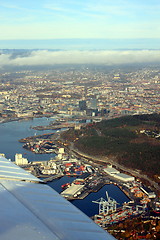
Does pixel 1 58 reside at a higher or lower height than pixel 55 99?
higher

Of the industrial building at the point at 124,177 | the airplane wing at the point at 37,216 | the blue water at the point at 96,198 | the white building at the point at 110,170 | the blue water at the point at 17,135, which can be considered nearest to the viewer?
the airplane wing at the point at 37,216

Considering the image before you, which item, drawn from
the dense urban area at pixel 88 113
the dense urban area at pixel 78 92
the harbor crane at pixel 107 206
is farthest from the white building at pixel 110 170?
the dense urban area at pixel 78 92

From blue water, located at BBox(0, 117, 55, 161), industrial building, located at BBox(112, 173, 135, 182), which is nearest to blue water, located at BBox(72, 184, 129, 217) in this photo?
industrial building, located at BBox(112, 173, 135, 182)

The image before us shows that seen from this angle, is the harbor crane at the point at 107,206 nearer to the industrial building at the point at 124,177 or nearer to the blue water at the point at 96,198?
the blue water at the point at 96,198

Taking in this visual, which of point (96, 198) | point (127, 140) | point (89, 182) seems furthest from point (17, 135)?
point (96, 198)

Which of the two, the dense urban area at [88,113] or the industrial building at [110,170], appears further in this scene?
the industrial building at [110,170]

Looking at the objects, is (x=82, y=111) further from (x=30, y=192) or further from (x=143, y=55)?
(x=143, y=55)

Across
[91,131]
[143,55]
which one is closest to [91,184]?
[91,131]
